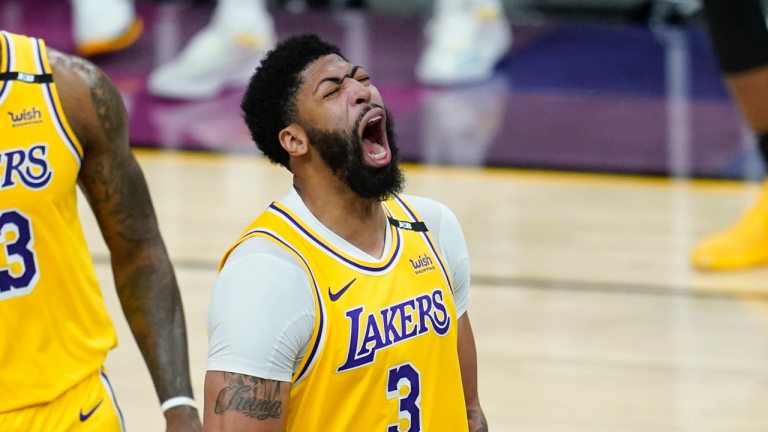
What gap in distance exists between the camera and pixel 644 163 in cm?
596

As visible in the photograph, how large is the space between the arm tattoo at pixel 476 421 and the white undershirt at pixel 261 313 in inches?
18.2

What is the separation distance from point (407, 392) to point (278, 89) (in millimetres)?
501

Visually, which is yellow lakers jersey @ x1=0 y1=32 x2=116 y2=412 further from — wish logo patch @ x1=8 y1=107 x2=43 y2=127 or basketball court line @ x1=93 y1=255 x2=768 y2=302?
basketball court line @ x1=93 y1=255 x2=768 y2=302

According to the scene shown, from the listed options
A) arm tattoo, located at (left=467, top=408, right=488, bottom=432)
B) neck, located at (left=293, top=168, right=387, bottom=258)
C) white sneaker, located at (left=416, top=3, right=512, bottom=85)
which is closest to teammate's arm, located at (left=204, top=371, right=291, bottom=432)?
neck, located at (left=293, top=168, right=387, bottom=258)

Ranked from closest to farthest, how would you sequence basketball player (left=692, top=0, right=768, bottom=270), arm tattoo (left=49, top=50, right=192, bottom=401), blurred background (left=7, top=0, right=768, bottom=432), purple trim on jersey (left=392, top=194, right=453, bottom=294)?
purple trim on jersey (left=392, top=194, right=453, bottom=294)
arm tattoo (left=49, top=50, right=192, bottom=401)
blurred background (left=7, top=0, right=768, bottom=432)
basketball player (left=692, top=0, right=768, bottom=270)

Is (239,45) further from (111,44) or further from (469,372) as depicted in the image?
(469,372)

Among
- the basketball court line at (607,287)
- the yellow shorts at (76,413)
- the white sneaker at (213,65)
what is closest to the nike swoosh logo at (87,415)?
the yellow shorts at (76,413)

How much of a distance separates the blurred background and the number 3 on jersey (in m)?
1.54

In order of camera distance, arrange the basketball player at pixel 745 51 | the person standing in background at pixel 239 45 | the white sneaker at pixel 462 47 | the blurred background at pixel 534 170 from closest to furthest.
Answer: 1. the blurred background at pixel 534 170
2. the basketball player at pixel 745 51
3. the person standing in background at pixel 239 45
4. the white sneaker at pixel 462 47

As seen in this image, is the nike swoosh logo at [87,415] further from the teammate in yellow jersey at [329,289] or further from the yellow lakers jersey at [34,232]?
the teammate in yellow jersey at [329,289]

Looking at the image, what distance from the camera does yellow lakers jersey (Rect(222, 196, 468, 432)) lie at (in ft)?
5.47

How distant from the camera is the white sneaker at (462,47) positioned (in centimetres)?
680

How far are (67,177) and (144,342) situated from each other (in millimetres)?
397

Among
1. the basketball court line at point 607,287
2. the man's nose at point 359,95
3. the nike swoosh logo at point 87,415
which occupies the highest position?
the man's nose at point 359,95
